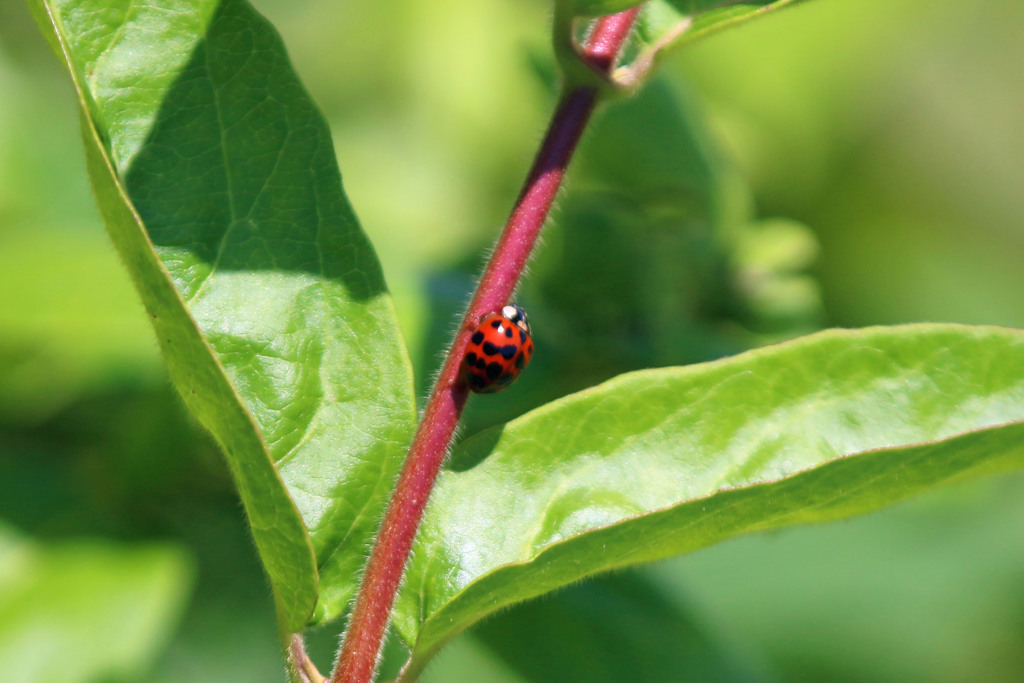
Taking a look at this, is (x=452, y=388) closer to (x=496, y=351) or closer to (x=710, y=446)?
(x=496, y=351)

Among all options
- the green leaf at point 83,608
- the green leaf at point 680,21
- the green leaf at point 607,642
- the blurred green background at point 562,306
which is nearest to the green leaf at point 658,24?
the green leaf at point 680,21

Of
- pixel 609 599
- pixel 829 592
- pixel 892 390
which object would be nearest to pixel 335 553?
pixel 892 390

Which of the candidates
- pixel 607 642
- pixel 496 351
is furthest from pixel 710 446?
pixel 607 642

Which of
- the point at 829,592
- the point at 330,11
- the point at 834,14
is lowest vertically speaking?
the point at 829,592

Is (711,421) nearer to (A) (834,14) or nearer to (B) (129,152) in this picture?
(B) (129,152)

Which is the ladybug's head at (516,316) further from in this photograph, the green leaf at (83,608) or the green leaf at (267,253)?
the green leaf at (83,608)
